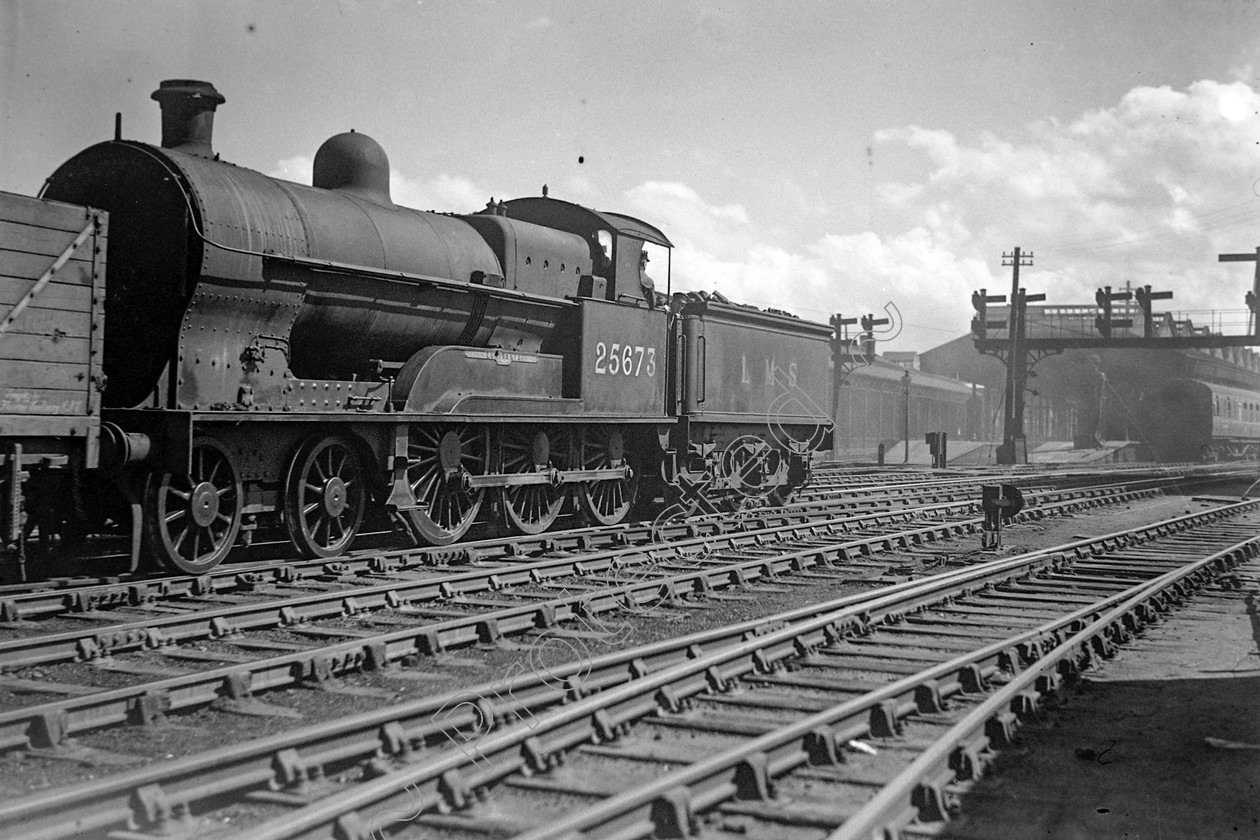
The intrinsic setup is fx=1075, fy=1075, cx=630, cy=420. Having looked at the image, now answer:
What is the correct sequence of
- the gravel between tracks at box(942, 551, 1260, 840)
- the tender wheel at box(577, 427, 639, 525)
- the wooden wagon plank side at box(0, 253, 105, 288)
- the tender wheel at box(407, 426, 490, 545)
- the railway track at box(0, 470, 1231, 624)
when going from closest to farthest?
1. the gravel between tracks at box(942, 551, 1260, 840)
2. the wooden wagon plank side at box(0, 253, 105, 288)
3. the railway track at box(0, 470, 1231, 624)
4. the tender wheel at box(407, 426, 490, 545)
5. the tender wheel at box(577, 427, 639, 525)

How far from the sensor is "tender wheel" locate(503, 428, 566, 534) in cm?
1053

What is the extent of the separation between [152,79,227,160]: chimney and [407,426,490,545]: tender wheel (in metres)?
2.92

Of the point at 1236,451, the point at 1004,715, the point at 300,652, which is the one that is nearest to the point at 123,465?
the point at 300,652

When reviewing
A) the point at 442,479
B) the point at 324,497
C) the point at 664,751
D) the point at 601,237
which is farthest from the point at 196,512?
the point at 601,237

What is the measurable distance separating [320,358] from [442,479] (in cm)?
152

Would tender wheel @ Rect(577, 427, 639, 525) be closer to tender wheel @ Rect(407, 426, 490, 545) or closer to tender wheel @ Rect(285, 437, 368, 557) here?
tender wheel @ Rect(407, 426, 490, 545)

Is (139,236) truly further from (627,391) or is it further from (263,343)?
(627,391)

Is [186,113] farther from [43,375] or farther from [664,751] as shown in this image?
[664,751]

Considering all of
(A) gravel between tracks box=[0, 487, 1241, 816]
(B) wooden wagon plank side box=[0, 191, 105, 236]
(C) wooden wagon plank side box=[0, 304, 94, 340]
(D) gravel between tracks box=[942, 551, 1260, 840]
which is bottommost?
(D) gravel between tracks box=[942, 551, 1260, 840]

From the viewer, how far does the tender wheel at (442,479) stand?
31.1 feet

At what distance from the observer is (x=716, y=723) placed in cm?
448

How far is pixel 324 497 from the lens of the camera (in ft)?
28.0

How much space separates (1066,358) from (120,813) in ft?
203

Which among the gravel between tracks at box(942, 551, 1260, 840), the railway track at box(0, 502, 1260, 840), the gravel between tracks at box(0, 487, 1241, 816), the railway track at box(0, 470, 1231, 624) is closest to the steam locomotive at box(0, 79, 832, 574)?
the railway track at box(0, 470, 1231, 624)
